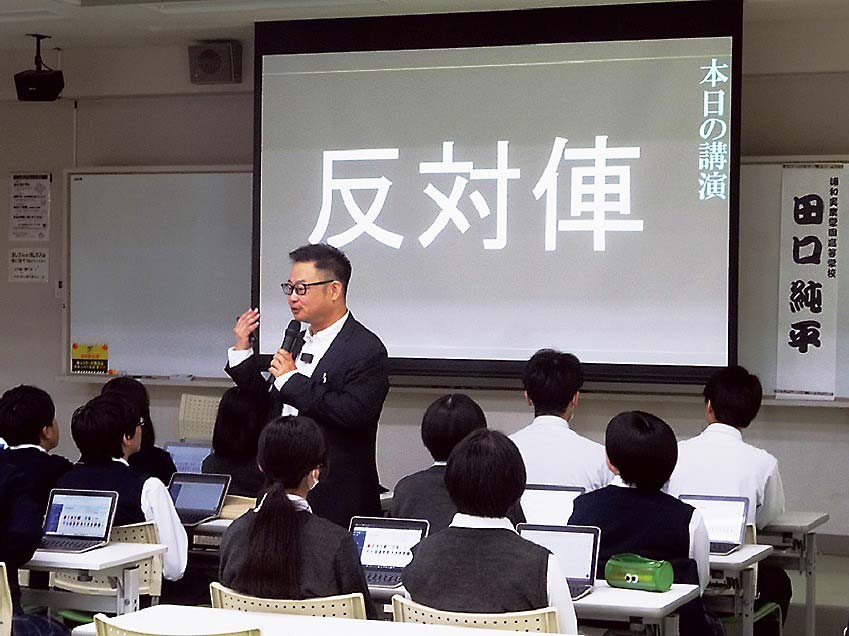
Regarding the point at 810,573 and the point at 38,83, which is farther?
the point at 38,83

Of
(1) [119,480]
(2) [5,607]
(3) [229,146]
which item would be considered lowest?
(2) [5,607]

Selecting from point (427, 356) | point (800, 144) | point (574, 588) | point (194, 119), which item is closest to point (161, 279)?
point (194, 119)

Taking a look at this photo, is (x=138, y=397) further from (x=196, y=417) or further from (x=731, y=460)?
(x=731, y=460)

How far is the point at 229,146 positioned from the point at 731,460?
3986mm

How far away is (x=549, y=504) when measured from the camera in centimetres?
378

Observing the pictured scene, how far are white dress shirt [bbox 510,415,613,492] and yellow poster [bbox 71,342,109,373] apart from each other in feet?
12.3

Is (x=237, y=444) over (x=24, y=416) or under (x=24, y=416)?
under

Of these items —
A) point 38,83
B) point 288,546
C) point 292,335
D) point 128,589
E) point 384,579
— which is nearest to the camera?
Answer: point 288,546

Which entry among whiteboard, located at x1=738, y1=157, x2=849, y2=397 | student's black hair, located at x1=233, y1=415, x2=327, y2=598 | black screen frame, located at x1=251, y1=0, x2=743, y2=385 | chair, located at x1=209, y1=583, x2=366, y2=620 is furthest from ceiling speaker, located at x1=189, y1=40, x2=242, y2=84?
chair, located at x1=209, y1=583, x2=366, y2=620

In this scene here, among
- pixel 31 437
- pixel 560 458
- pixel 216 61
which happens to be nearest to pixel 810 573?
pixel 560 458

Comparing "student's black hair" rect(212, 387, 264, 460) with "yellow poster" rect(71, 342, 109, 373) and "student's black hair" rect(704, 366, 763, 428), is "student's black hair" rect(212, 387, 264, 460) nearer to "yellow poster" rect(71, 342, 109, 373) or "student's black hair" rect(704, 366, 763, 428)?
"student's black hair" rect(704, 366, 763, 428)

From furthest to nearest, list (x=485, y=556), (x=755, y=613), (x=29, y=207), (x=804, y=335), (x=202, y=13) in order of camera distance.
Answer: (x=29, y=207), (x=202, y=13), (x=804, y=335), (x=755, y=613), (x=485, y=556)

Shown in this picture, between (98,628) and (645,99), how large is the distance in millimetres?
4341

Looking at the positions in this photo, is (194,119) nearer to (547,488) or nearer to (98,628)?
(547,488)
